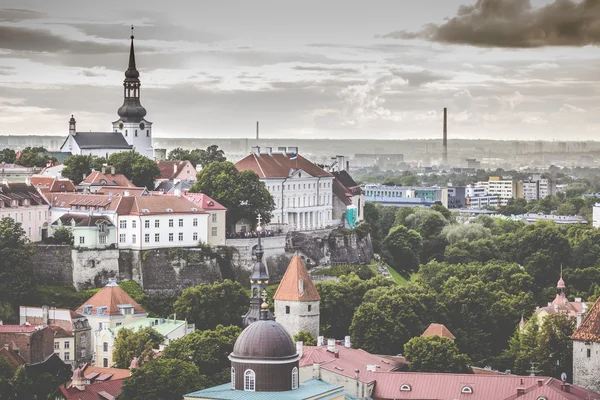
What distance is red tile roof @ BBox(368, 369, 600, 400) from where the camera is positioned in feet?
194

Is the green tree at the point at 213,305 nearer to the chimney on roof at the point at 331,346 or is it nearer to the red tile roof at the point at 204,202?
the red tile roof at the point at 204,202

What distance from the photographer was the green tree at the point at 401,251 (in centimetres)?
10406

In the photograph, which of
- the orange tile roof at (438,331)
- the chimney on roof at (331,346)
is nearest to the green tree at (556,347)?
the orange tile roof at (438,331)

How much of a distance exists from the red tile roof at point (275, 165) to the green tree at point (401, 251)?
6.80 metres

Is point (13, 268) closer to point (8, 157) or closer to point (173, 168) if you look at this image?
point (173, 168)

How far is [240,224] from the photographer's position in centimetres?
8894

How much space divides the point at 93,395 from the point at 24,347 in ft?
23.2

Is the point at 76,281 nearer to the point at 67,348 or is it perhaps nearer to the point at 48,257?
the point at 48,257

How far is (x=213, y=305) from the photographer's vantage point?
7431cm

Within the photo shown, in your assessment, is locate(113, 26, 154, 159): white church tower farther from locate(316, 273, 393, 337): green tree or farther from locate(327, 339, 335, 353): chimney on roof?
locate(327, 339, 335, 353): chimney on roof

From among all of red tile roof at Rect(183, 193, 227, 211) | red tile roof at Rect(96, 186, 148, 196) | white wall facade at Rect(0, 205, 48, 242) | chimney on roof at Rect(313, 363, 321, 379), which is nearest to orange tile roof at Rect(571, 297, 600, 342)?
chimney on roof at Rect(313, 363, 321, 379)

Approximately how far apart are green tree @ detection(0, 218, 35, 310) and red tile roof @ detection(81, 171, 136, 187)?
41.1 feet

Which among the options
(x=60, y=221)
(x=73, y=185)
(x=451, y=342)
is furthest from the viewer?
(x=73, y=185)

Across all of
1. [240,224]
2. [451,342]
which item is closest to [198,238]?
Result: [240,224]
